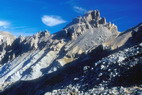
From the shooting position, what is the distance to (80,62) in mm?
57969

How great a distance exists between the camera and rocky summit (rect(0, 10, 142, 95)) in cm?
3196

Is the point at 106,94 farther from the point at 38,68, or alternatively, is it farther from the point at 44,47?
the point at 44,47

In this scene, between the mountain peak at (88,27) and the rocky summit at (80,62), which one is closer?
the rocky summit at (80,62)

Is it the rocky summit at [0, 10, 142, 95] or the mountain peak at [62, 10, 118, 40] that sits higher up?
the mountain peak at [62, 10, 118, 40]

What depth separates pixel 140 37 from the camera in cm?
5678

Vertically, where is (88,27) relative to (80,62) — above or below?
above

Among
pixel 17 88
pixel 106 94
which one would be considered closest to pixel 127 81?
pixel 106 94

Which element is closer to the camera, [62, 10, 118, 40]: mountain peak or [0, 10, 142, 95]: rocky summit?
[0, 10, 142, 95]: rocky summit

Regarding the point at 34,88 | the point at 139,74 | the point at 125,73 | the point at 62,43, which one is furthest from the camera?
the point at 62,43

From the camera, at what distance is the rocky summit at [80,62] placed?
3196cm

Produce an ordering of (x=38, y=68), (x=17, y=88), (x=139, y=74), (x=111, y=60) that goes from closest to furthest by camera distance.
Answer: (x=139, y=74) < (x=111, y=60) < (x=17, y=88) < (x=38, y=68)

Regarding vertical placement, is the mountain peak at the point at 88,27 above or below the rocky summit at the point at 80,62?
above

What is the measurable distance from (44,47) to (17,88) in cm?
3850

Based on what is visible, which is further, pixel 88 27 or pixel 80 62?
pixel 88 27
